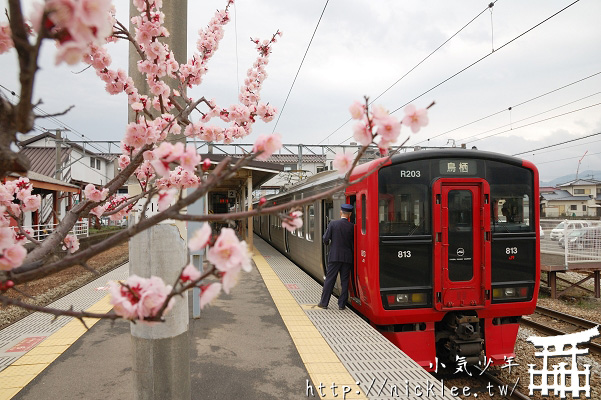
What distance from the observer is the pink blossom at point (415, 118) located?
5.41 ft

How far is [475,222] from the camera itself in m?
5.29

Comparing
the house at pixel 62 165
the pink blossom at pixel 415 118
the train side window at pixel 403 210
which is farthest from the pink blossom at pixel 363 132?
the house at pixel 62 165

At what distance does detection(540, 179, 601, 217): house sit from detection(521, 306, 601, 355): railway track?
44349 millimetres

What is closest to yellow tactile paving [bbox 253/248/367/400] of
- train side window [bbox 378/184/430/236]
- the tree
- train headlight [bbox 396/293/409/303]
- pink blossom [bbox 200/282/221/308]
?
train headlight [bbox 396/293/409/303]

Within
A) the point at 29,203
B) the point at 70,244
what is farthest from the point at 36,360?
the point at 70,244

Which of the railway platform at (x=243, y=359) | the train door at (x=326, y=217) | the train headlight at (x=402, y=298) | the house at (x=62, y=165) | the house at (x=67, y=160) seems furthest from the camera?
the house at (x=67, y=160)

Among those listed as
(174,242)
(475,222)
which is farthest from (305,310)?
(174,242)

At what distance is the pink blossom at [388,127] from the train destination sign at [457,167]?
156 inches

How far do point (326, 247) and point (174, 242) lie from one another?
506 centimetres

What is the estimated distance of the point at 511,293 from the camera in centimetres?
538

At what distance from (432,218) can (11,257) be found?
4.62m

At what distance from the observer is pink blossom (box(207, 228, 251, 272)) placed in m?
1.31

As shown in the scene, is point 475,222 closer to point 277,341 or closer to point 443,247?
point 443,247

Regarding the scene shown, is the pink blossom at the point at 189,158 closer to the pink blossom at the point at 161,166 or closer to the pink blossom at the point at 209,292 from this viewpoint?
the pink blossom at the point at 161,166
